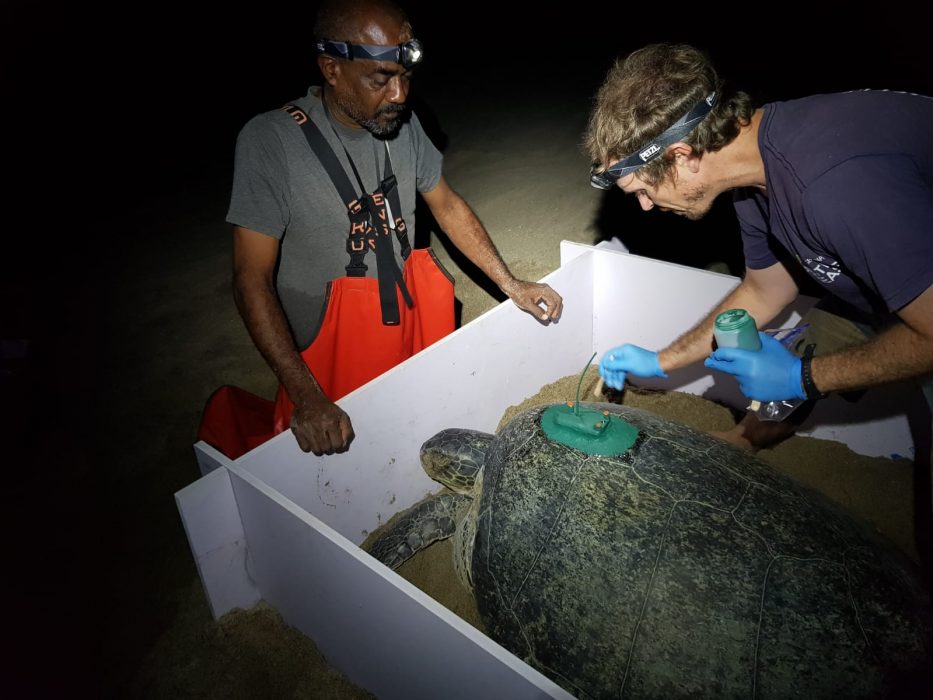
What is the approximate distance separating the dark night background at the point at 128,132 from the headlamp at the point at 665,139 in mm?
205

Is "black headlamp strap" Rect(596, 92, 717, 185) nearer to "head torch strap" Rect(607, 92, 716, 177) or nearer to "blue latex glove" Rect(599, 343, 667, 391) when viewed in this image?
"head torch strap" Rect(607, 92, 716, 177)

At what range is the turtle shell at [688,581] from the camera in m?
1.04

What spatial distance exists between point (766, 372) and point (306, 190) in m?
1.31

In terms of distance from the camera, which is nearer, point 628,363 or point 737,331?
point 737,331

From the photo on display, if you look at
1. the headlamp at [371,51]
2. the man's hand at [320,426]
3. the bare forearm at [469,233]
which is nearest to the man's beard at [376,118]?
the headlamp at [371,51]

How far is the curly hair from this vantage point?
3.92 feet

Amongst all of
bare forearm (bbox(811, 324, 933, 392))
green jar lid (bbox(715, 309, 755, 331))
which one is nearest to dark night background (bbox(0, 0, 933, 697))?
green jar lid (bbox(715, 309, 755, 331))

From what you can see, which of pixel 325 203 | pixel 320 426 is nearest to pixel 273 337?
pixel 320 426

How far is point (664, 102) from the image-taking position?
1202 mm

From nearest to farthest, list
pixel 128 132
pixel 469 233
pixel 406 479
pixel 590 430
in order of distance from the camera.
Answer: pixel 590 430
pixel 406 479
pixel 469 233
pixel 128 132

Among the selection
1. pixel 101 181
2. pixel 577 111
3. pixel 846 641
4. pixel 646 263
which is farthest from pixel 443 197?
pixel 101 181

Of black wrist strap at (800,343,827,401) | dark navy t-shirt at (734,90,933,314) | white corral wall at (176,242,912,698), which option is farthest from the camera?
black wrist strap at (800,343,827,401)

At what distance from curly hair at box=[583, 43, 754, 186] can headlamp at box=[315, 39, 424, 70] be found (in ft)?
2.01

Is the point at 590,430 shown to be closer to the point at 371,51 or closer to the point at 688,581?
the point at 688,581
